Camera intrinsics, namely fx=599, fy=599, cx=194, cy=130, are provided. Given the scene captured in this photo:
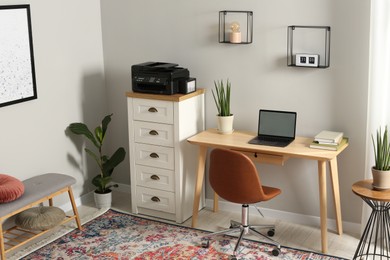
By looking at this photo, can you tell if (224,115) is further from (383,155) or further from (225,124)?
(383,155)

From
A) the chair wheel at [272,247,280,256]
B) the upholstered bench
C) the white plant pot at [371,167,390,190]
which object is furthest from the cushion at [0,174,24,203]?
the white plant pot at [371,167,390,190]

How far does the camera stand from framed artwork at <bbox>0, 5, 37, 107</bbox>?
14.4ft

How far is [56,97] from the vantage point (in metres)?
4.95

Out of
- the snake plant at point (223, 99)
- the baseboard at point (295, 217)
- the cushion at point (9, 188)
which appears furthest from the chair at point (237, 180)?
the cushion at point (9, 188)

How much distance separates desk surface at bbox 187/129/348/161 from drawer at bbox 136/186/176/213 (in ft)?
1.86

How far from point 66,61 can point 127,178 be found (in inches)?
49.8

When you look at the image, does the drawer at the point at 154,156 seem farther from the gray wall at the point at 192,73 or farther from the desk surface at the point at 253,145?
the gray wall at the point at 192,73

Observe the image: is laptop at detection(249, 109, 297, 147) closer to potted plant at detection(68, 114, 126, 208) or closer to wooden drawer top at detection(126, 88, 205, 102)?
wooden drawer top at detection(126, 88, 205, 102)

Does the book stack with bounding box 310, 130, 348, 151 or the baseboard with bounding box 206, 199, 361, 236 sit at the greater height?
the book stack with bounding box 310, 130, 348, 151

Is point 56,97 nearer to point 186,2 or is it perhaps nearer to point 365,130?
point 186,2

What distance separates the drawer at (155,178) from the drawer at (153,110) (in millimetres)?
418

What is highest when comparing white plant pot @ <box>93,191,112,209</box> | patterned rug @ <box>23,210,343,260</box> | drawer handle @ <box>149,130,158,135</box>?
drawer handle @ <box>149,130,158,135</box>

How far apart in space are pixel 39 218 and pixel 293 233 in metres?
1.93

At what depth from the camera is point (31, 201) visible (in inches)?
167
